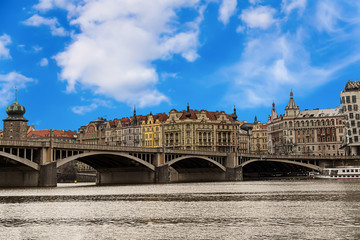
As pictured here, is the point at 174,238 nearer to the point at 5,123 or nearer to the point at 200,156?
the point at 200,156

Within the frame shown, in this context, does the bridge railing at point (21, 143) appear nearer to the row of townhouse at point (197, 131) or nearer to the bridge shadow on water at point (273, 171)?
the bridge shadow on water at point (273, 171)

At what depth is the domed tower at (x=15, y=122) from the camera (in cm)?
19312

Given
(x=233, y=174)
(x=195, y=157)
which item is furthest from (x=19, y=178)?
(x=233, y=174)

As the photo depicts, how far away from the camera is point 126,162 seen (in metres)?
114

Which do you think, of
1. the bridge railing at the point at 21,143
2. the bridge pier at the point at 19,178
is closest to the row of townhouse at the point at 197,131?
the bridge railing at the point at 21,143

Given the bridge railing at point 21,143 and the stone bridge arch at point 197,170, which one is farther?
the stone bridge arch at point 197,170

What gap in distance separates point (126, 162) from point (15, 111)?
303 feet

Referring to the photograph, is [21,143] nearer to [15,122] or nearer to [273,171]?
[273,171]

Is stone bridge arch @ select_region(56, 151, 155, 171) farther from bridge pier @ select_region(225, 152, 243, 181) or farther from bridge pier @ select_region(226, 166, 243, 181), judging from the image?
bridge pier @ select_region(225, 152, 243, 181)

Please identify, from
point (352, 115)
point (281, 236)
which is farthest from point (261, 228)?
point (352, 115)

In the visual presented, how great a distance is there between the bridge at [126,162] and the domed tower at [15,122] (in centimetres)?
6949

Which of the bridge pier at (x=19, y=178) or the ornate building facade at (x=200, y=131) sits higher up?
the ornate building facade at (x=200, y=131)

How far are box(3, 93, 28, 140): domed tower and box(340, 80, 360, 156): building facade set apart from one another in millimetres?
107244

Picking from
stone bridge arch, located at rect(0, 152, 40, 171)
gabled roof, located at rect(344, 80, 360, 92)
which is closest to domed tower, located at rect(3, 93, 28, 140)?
gabled roof, located at rect(344, 80, 360, 92)
